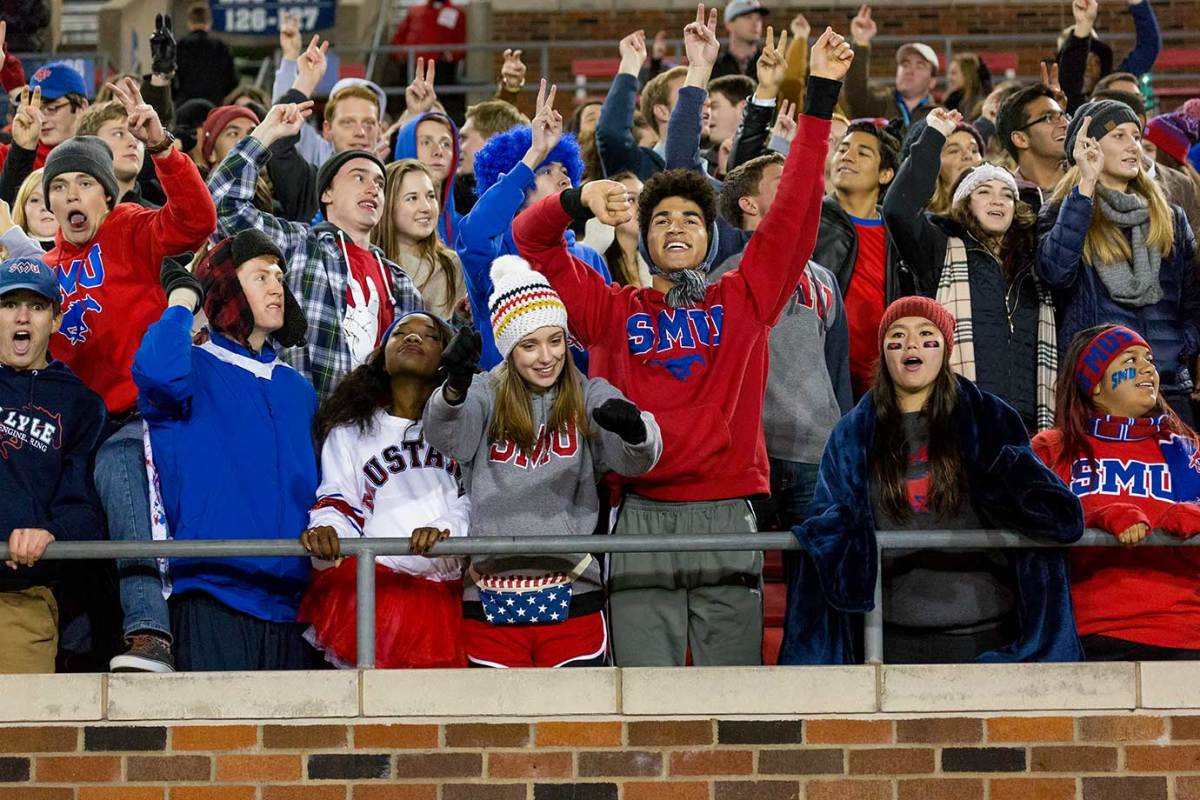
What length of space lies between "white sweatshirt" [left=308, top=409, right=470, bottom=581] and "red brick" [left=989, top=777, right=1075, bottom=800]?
182 centimetres

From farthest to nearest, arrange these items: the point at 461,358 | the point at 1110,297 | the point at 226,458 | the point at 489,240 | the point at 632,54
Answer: the point at 632,54 → the point at 1110,297 → the point at 489,240 → the point at 226,458 → the point at 461,358

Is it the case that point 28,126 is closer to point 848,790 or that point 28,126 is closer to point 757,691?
point 757,691

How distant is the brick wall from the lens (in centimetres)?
644

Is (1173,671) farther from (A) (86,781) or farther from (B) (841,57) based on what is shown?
(A) (86,781)

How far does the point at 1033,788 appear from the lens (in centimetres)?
646

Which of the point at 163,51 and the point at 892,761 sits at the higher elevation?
the point at 163,51

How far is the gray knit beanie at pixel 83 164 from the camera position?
24.2 feet

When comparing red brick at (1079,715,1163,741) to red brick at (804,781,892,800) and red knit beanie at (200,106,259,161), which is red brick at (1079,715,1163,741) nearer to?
red brick at (804,781,892,800)

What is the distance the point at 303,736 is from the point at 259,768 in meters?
0.17

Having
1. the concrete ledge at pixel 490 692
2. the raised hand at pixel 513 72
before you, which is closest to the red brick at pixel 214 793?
the concrete ledge at pixel 490 692

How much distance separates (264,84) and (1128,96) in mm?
7751

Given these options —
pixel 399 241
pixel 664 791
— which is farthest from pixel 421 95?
pixel 664 791

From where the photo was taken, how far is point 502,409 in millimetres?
6590

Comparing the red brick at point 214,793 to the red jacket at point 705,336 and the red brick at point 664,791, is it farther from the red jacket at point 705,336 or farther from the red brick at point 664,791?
the red jacket at point 705,336
